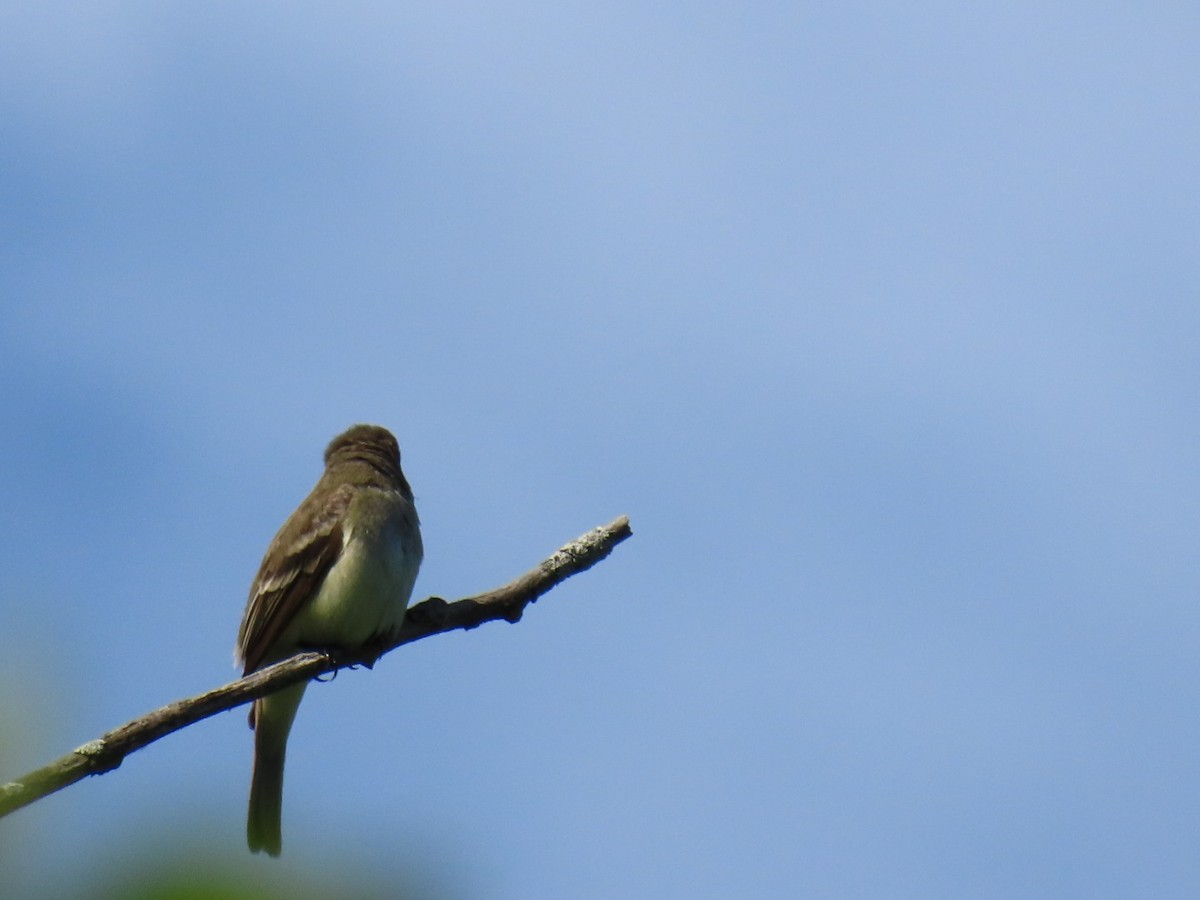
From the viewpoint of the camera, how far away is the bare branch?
221 inches

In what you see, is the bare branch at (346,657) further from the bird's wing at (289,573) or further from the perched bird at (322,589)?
the bird's wing at (289,573)

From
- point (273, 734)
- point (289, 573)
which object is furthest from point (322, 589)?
point (273, 734)

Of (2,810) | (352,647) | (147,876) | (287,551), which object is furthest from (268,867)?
(287,551)

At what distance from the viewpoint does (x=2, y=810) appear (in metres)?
2.96

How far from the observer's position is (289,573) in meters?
10.1

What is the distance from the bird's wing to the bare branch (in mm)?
638

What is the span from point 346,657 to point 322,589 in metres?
0.56

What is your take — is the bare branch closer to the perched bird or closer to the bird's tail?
the perched bird

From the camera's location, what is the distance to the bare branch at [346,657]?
5617 millimetres

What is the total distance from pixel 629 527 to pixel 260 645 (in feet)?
10.1

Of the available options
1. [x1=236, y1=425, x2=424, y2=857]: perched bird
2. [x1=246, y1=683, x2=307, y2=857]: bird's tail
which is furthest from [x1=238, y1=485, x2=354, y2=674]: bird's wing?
[x1=246, y1=683, x2=307, y2=857]: bird's tail

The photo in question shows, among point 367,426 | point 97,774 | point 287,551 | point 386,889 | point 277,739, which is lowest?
point 386,889

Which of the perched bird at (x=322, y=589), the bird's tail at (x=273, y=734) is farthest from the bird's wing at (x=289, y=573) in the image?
the bird's tail at (x=273, y=734)

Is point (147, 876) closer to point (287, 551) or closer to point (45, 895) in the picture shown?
point (45, 895)
